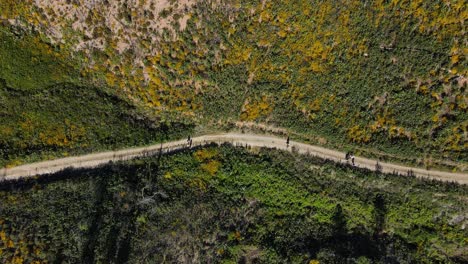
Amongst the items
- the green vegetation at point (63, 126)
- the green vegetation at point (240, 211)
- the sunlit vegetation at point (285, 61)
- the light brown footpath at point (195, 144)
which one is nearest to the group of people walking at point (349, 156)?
the light brown footpath at point (195, 144)

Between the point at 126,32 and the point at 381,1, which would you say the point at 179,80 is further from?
the point at 381,1

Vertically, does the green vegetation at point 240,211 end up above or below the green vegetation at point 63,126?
below

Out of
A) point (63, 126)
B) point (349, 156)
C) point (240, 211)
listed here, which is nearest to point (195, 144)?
point (240, 211)

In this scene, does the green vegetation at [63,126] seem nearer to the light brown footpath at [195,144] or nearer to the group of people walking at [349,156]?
the light brown footpath at [195,144]

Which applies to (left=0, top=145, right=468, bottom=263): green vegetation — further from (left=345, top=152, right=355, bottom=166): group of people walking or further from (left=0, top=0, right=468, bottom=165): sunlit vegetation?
(left=0, top=0, right=468, bottom=165): sunlit vegetation

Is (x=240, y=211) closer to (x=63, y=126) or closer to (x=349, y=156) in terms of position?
(x=349, y=156)

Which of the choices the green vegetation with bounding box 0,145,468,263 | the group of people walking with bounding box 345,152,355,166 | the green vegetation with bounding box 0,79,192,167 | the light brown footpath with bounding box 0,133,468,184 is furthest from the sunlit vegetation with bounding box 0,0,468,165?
the green vegetation with bounding box 0,145,468,263
